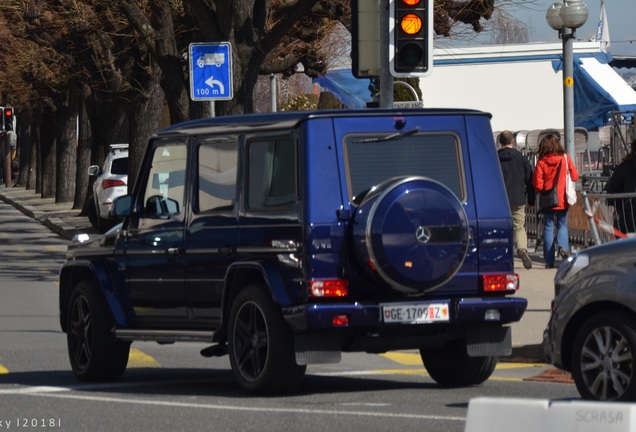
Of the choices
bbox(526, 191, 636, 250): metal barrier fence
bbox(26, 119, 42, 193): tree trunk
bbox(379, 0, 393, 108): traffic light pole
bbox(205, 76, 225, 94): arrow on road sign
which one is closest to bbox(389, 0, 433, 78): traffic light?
bbox(379, 0, 393, 108): traffic light pole

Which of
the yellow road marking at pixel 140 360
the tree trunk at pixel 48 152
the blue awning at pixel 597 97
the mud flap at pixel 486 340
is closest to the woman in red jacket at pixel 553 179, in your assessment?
the yellow road marking at pixel 140 360

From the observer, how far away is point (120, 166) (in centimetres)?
3453

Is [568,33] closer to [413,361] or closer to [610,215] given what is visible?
[610,215]

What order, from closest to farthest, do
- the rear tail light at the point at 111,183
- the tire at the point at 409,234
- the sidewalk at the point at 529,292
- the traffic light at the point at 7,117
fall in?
1. the tire at the point at 409,234
2. the sidewalk at the point at 529,292
3. the rear tail light at the point at 111,183
4. the traffic light at the point at 7,117

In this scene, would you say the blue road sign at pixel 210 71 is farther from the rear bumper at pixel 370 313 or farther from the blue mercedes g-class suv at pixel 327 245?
the rear bumper at pixel 370 313

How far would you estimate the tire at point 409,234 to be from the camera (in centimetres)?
955

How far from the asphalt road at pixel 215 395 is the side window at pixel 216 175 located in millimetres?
1314

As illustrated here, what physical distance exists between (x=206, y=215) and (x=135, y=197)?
37.5 inches

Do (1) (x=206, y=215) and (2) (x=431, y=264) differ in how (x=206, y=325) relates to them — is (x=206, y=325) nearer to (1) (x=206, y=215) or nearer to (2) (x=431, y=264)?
(1) (x=206, y=215)

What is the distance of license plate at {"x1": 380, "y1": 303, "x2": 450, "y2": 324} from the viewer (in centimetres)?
966

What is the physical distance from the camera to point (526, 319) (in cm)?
1495

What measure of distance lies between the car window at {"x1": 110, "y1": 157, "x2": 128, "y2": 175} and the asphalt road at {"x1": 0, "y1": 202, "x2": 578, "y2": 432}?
19167 millimetres

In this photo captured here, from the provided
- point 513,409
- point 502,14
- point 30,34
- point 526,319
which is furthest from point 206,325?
point 30,34

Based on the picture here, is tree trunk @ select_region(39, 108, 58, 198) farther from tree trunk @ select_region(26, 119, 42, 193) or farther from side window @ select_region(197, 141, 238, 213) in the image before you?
side window @ select_region(197, 141, 238, 213)
